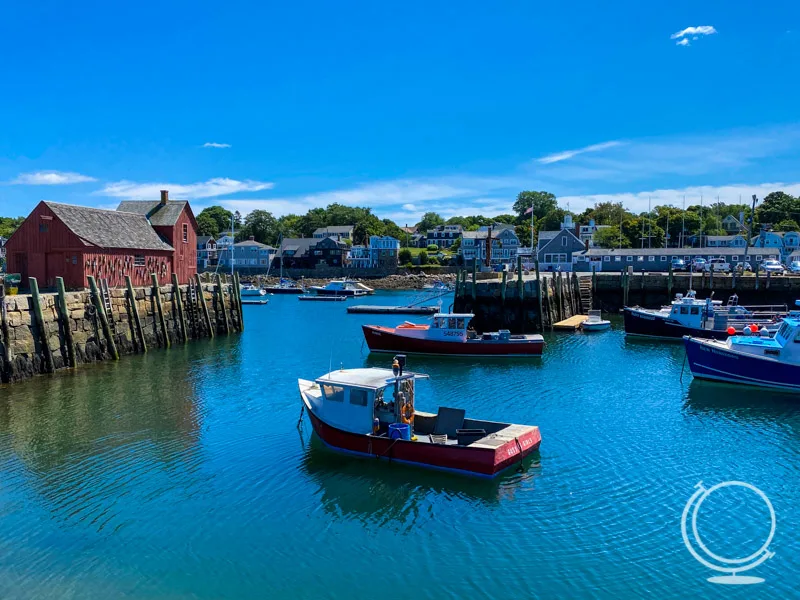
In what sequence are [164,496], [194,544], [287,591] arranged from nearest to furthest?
[287,591] → [194,544] → [164,496]

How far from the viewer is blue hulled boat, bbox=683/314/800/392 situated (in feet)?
93.1

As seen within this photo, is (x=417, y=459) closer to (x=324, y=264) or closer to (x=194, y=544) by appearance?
(x=194, y=544)

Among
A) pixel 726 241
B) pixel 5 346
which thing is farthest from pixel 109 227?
pixel 726 241

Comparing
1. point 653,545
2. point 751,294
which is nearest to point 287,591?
point 653,545

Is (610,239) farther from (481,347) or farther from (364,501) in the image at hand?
(364,501)

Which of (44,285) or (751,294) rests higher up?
(44,285)

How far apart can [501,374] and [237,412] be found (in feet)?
50.0

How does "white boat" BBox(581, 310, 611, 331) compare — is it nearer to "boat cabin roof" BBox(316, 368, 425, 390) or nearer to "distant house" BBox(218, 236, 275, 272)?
"boat cabin roof" BBox(316, 368, 425, 390)

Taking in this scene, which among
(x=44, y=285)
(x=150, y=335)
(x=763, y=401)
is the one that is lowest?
(x=763, y=401)

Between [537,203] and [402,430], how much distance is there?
160 metres

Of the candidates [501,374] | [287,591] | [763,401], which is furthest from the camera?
[501,374]

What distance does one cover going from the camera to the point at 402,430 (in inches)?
739

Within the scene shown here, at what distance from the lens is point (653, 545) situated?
14.4m

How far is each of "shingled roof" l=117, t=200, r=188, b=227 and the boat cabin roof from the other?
3344 cm
